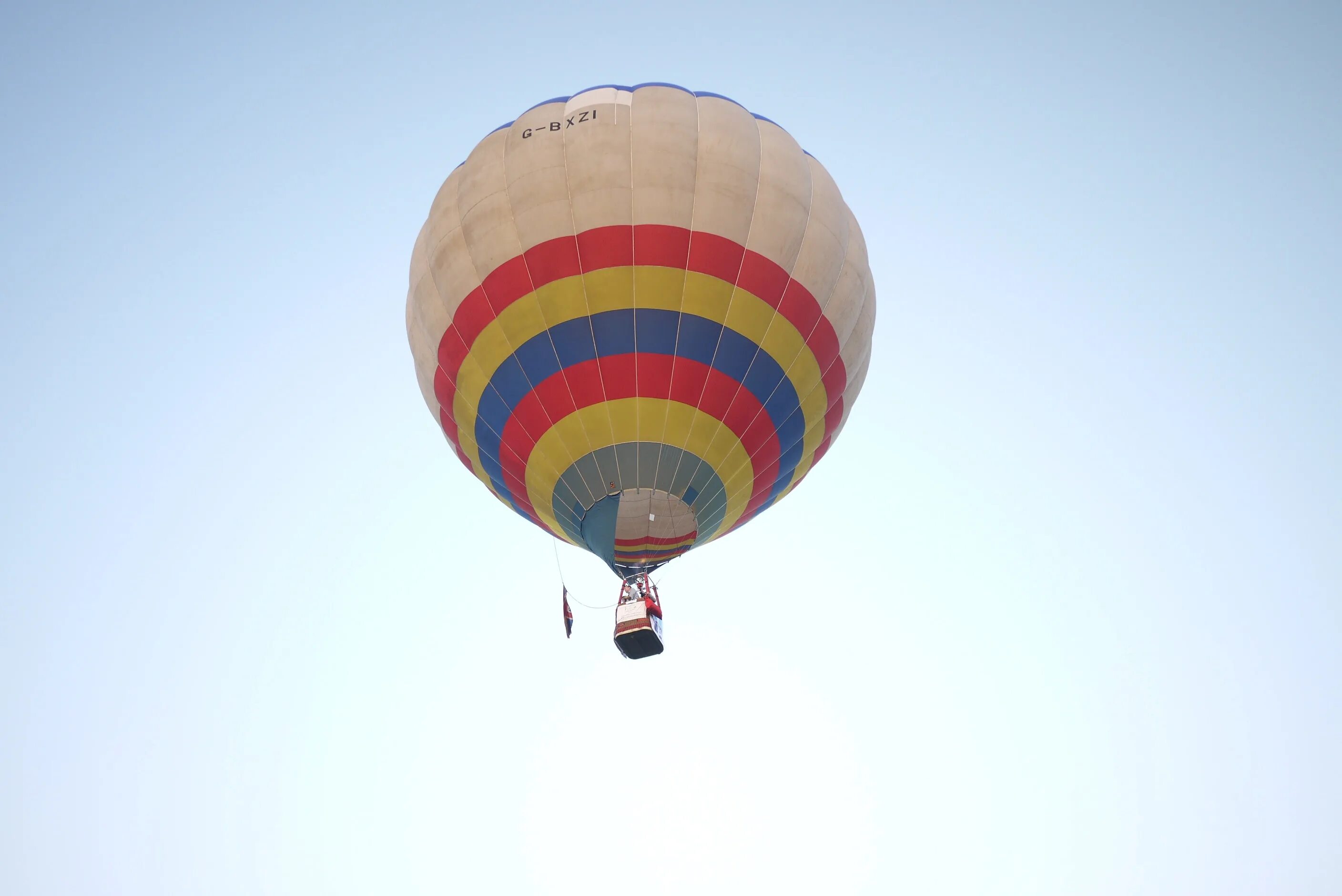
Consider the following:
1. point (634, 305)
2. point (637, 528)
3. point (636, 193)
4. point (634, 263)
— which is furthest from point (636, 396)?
point (636, 193)

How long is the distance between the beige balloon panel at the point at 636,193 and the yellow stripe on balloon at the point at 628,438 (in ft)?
0.36

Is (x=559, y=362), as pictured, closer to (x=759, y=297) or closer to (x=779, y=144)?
(x=759, y=297)

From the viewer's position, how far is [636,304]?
931 centimetres

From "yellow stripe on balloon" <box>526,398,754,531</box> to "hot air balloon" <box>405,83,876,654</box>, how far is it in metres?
0.02

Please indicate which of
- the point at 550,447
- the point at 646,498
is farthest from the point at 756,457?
the point at 550,447

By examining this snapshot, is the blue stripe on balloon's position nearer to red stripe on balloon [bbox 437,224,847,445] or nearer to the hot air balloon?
the hot air balloon

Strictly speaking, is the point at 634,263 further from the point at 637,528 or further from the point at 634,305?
the point at 637,528

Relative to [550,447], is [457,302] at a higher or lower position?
higher

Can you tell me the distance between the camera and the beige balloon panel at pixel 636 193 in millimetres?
9367

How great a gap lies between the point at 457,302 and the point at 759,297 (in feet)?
10.4

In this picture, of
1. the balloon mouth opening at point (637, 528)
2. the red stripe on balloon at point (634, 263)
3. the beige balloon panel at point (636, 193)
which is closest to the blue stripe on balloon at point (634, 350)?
the beige balloon panel at point (636, 193)

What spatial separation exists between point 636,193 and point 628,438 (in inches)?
97.3

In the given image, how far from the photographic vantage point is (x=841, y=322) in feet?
33.4

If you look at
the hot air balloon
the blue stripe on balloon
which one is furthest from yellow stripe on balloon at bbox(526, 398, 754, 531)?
the blue stripe on balloon
